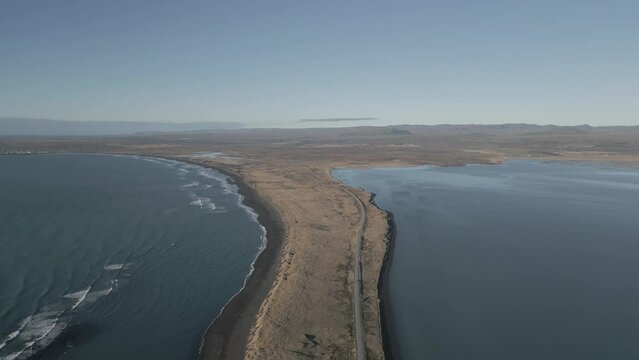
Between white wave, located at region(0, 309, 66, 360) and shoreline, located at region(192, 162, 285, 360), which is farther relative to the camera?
shoreline, located at region(192, 162, 285, 360)

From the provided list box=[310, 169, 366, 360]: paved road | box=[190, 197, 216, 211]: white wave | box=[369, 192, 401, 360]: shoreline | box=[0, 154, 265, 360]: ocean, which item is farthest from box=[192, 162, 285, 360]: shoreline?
box=[190, 197, 216, 211]: white wave

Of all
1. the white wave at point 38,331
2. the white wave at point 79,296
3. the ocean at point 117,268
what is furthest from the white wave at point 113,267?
the white wave at point 38,331

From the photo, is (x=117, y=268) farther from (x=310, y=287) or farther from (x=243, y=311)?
(x=310, y=287)

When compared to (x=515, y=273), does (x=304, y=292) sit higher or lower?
higher

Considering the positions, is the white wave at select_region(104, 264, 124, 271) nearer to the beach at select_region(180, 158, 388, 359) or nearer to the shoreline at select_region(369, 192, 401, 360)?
the beach at select_region(180, 158, 388, 359)

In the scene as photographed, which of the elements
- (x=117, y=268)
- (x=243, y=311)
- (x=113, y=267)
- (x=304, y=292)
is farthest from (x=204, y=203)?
(x=243, y=311)

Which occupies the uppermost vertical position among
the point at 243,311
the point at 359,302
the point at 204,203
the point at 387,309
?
the point at 204,203

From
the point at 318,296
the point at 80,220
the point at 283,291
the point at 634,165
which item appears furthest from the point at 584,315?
the point at 634,165
